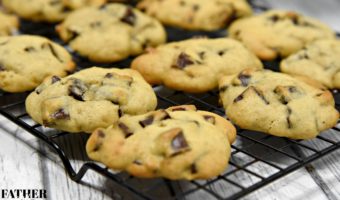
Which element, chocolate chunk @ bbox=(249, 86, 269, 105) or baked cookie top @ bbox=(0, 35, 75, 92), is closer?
chocolate chunk @ bbox=(249, 86, 269, 105)

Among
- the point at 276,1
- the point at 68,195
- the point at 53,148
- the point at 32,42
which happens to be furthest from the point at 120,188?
the point at 276,1

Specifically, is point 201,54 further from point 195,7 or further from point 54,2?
point 54,2

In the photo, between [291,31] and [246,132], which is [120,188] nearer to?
[246,132]

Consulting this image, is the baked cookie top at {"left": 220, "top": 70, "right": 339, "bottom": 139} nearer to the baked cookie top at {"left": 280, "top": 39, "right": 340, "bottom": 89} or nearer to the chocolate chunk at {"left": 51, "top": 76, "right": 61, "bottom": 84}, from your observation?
the baked cookie top at {"left": 280, "top": 39, "right": 340, "bottom": 89}

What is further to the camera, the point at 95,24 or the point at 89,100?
the point at 95,24

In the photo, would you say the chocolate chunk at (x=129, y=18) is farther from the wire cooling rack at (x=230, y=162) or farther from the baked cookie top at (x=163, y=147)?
the baked cookie top at (x=163, y=147)

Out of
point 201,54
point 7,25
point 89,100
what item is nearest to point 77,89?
point 89,100

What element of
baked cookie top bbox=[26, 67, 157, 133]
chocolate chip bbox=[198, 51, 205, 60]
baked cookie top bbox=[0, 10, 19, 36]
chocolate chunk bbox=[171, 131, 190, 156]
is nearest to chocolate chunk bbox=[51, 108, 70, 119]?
baked cookie top bbox=[26, 67, 157, 133]
